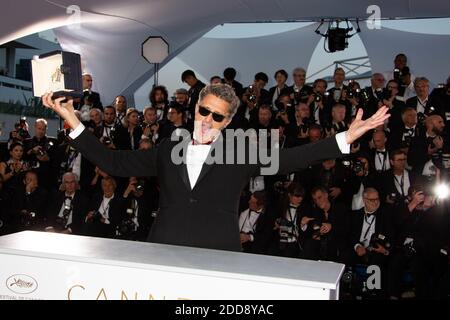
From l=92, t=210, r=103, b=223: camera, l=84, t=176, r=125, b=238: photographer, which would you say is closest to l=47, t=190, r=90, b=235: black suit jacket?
l=84, t=176, r=125, b=238: photographer

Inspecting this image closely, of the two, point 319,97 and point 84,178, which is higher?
point 319,97

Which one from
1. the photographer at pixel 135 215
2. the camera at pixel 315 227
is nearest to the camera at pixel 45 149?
the photographer at pixel 135 215

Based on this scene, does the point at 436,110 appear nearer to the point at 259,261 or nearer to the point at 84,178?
the point at 84,178

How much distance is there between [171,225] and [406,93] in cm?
564

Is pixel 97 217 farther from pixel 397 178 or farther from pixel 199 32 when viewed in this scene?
pixel 199 32

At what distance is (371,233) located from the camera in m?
5.54

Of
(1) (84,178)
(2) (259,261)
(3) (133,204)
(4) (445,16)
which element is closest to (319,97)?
(3) (133,204)

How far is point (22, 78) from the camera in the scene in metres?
11.0

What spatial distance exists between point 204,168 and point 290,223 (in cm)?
369

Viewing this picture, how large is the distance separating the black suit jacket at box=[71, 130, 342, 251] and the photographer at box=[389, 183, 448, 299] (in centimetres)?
339

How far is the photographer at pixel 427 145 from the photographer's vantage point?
567cm

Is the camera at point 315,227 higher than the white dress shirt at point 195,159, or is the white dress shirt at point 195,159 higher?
the white dress shirt at point 195,159

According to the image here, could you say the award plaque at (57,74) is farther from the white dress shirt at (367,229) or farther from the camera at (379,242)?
the white dress shirt at (367,229)

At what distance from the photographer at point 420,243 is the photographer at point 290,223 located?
93 cm
